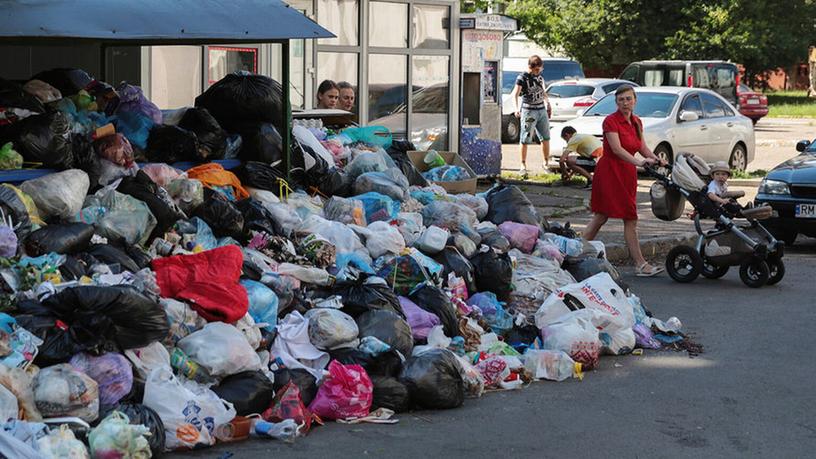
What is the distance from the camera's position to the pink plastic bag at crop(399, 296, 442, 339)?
7422 mm

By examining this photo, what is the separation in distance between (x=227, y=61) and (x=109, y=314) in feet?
27.4

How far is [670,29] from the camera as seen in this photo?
1778 inches

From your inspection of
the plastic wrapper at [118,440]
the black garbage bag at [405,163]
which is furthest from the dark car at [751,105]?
the plastic wrapper at [118,440]

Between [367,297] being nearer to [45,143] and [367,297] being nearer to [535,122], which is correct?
[45,143]

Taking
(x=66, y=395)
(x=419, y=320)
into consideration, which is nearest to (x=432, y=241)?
(x=419, y=320)

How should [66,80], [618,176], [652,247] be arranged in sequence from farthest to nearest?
[652,247], [618,176], [66,80]

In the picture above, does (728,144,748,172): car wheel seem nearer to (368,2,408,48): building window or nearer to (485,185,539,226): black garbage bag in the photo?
(368,2,408,48): building window

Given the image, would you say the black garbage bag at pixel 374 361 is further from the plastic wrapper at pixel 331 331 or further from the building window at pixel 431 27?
the building window at pixel 431 27

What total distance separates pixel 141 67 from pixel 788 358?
717cm

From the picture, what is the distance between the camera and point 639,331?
8.44 meters

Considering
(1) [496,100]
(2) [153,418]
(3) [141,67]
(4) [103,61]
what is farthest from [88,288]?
(1) [496,100]

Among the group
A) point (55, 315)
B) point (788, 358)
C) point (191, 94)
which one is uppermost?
point (191, 94)

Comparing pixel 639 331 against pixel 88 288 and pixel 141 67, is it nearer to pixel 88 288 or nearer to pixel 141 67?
pixel 88 288

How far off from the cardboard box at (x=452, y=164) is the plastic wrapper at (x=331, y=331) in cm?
363
